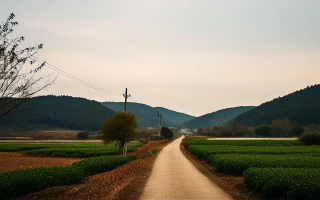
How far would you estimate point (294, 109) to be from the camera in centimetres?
13725

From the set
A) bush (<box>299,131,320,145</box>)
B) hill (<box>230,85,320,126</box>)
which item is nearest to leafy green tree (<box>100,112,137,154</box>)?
bush (<box>299,131,320,145</box>)

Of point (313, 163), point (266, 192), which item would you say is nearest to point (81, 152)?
point (313, 163)

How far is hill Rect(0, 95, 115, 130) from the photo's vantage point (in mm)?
126850

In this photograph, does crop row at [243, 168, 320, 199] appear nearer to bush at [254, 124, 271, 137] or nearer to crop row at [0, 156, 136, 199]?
crop row at [0, 156, 136, 199]

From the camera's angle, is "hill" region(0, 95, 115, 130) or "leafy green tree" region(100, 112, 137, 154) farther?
"hill" region(0, 95, 115, 130)

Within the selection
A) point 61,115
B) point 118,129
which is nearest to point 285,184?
point 118,129

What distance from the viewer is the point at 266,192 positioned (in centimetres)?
1214

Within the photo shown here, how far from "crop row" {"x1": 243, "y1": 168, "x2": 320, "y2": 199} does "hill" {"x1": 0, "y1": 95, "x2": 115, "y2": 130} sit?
113 meters

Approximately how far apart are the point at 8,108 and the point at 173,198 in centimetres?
769

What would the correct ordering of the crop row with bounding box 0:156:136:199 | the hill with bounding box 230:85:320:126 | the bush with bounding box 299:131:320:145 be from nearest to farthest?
the crop row with bounding box 0:156:136:199 → the bush with bounding box 299:131:320:145 → the hill with bounding box 230:85:320:126

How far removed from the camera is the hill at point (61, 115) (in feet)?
416

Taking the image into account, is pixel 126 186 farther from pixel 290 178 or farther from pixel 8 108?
pixel 290 178

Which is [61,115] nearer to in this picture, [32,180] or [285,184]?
[32,180]

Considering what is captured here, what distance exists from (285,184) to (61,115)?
134817 millimetres
